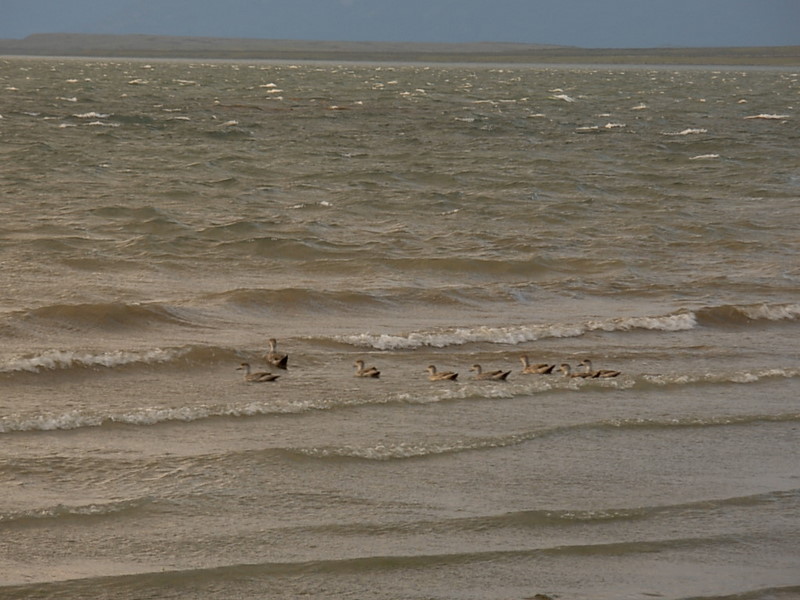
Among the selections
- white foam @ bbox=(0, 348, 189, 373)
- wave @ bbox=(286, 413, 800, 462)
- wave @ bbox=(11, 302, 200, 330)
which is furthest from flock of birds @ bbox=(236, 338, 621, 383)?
wave @ bbox=(11, 302, 200, 330)

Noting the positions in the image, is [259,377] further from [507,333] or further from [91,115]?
[91,115]

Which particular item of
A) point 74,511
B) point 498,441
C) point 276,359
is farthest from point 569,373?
point 74,511

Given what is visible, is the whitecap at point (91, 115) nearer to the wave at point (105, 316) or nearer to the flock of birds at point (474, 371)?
the wave at point (105, 316)

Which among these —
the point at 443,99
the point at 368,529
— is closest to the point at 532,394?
the point at 368,529

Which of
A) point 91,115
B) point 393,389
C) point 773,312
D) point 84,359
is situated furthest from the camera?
point 91,115

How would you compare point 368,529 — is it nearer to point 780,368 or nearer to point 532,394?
point 532,394

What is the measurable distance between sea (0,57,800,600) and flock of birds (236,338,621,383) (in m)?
0.08

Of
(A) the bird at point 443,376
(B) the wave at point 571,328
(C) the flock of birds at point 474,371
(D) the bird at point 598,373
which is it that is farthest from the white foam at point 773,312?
(A) the bird at point 443,376

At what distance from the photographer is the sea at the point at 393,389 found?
7621 millimetres

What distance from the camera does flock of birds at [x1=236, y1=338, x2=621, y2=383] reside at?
38.7ft

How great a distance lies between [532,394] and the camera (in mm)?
11500

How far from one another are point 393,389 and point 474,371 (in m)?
1.04

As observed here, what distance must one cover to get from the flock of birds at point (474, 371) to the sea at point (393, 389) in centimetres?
8

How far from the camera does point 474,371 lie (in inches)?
480
